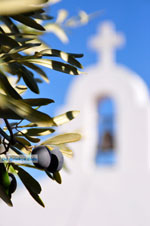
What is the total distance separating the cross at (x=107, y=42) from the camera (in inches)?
347

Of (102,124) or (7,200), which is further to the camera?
(102,124)

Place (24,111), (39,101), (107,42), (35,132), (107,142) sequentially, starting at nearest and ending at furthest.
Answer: (24,111)
(39,101)
(35,132)
(107,142)
(107,42)

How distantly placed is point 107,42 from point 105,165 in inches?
113

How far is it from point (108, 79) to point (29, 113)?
23.3ft

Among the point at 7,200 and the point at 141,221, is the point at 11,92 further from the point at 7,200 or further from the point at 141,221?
the point at 141,221

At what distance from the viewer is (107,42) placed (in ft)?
29.6

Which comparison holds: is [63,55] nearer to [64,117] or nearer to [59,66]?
[59,66]

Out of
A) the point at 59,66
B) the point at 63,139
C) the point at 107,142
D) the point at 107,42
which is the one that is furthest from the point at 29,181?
the point at 107,42

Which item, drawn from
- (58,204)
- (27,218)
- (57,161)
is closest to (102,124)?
(58,204)

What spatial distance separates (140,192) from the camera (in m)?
7.54

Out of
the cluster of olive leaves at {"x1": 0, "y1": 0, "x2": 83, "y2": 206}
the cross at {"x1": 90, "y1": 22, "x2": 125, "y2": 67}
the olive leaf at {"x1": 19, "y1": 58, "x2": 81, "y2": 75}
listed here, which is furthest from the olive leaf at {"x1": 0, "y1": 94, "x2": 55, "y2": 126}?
the cross at {"x1": 90, "y1": 22, "x2": 125, "y2": 67}

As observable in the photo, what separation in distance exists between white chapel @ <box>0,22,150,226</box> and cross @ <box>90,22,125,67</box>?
598 mm

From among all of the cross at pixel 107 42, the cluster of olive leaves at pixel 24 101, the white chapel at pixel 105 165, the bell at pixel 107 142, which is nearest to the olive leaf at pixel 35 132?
the cluster of olive leaves at pixel 24 101

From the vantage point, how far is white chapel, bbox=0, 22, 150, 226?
24.0 feet
